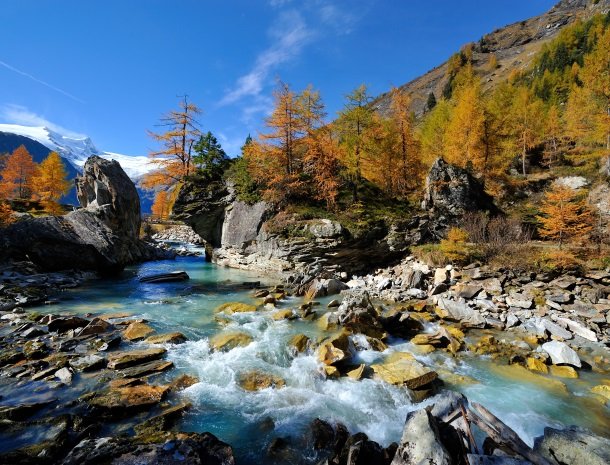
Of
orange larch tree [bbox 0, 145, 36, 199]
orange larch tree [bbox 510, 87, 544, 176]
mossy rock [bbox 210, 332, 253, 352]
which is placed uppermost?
orange larch tree [bbox 510, 87, 544, 176]

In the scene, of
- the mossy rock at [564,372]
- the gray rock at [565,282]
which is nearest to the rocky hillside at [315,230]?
the gray rock at [565,282]

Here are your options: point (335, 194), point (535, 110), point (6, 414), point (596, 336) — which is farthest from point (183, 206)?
point (535, 110)

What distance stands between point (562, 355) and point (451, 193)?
61.7 ft

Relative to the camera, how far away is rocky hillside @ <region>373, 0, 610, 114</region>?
116875 mm

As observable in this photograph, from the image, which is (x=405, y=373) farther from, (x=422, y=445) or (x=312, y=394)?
(x=422, y=445)

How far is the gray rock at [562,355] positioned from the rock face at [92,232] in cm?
3065

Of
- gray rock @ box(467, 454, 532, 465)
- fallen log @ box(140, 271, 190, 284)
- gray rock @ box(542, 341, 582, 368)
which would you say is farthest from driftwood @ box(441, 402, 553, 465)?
fallen log @ box(140, 271, 190, 284)

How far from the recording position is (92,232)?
26234mm

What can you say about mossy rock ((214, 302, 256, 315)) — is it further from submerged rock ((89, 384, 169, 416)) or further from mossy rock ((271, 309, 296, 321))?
submerged rock ((89, 384, 169, 416))

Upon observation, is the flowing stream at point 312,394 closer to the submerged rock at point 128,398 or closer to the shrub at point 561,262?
the submerged rock at point 128,398

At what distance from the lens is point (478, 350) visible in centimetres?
1102

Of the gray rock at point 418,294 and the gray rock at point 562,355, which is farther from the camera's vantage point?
the gray rock at point 418,294

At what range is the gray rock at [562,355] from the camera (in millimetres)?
9867

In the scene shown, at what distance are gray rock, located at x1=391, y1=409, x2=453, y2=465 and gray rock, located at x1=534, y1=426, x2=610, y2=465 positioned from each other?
6.88ft
